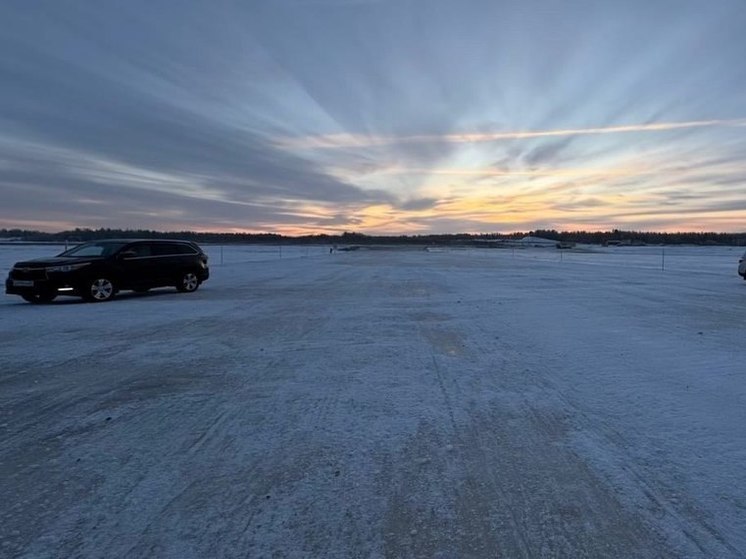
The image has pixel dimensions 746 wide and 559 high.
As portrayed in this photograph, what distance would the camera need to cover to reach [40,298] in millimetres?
14250

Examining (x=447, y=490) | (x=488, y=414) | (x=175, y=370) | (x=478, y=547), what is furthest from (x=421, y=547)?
(x=175, y=370)

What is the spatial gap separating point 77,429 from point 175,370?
7.21ft

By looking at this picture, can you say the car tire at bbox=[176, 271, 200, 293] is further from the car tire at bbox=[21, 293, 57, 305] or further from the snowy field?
the snowy field

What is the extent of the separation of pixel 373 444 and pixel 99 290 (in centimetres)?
1247

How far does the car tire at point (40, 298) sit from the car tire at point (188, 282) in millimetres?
3595

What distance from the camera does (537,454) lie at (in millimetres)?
4285

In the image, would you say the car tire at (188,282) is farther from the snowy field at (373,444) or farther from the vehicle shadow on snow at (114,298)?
the snowy field at (373,444)

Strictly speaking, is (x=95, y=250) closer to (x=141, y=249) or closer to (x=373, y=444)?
(x=141, y=249)

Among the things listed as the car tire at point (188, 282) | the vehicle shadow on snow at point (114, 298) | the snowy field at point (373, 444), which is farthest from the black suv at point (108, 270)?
Result: the snowy field at point (373, 444)

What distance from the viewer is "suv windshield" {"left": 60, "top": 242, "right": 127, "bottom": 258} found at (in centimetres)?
1515

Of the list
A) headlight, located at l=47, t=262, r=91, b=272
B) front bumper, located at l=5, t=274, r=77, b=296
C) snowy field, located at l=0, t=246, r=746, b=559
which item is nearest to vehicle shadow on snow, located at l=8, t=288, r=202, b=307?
front bumper, located at l=5, t=274, r=77, b=296

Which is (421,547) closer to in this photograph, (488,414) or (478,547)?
(478,547)

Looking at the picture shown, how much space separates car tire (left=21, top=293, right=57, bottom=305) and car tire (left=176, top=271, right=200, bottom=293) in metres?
3.60

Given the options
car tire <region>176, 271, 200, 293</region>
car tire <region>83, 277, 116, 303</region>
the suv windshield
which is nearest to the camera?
car tire <region>83, 277, 116, 303</region>
